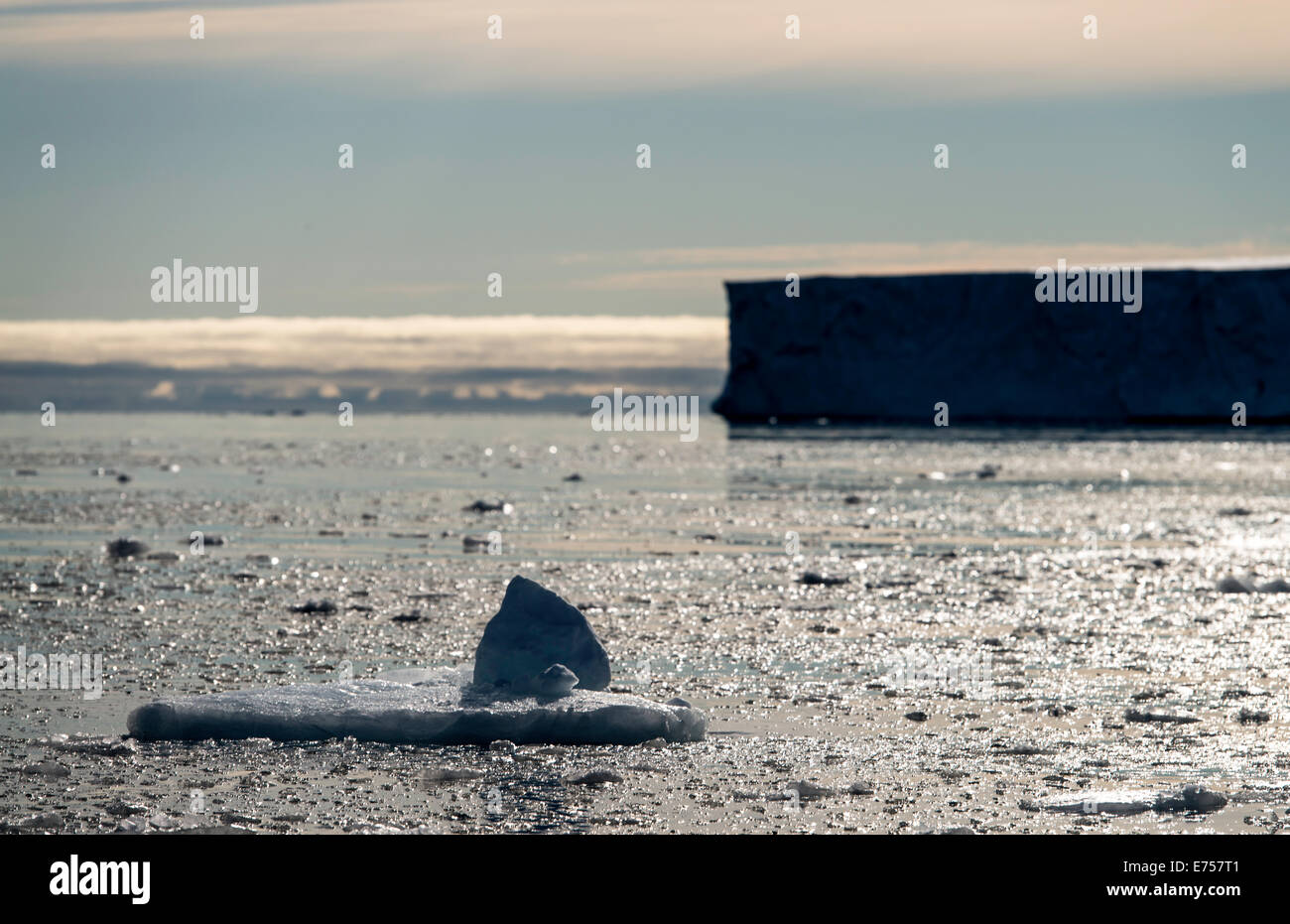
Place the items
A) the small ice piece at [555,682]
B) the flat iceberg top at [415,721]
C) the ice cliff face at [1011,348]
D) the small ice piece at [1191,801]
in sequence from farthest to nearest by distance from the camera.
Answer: the ice cliff face at [1011,348] < the small ice piece at [555,682] < the flat iceberg top at [415,721] < the small ice piece at [1191,801]

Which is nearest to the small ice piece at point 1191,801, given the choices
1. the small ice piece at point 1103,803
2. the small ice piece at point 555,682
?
the small ice piece at point 1103,803

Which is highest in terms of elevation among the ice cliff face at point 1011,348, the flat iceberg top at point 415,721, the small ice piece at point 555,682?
the ice cliff face at point 1011,348

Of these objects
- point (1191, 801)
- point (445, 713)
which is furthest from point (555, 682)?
point (1191, 801)

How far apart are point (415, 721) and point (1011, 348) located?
35.3 meters

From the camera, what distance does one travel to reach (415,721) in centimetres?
522

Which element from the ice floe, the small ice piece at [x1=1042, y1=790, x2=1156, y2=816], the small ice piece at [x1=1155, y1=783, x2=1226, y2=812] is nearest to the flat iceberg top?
the ice floe

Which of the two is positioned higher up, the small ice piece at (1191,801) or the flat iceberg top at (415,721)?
the flat iceberg top at (415,721)

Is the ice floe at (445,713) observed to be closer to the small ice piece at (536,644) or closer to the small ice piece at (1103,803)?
the small ice piece at (536,644)

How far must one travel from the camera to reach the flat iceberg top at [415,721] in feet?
17.0

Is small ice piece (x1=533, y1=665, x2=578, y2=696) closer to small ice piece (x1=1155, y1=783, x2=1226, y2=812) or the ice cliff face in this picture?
small ice piece (x1=1155, y1=783, x2=1226, y2=812)

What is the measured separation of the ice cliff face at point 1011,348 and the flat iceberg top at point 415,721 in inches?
1324

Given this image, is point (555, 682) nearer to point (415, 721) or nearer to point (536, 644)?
point (536, 644)

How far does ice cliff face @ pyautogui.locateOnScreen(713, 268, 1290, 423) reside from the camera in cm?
3622
